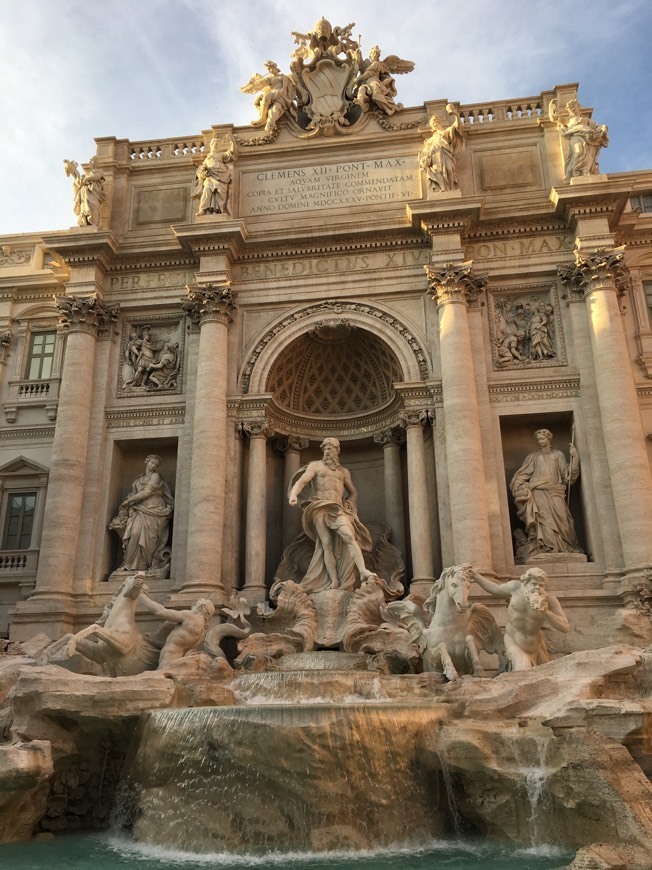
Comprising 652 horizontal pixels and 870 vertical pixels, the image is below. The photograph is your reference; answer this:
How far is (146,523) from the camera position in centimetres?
1762

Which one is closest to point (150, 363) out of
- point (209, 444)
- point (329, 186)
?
point (209, 444)

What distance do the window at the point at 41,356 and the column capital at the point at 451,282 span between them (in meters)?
10.1

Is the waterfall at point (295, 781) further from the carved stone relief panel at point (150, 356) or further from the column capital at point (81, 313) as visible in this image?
the column capital at point (81, 313)

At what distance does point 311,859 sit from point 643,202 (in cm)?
1808

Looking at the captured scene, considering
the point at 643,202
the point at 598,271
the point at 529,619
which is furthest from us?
the point at 643,202

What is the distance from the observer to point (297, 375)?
64.4 ft

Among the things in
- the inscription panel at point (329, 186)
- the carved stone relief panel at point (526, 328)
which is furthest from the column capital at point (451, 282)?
the inscription panel at point (329, 186)

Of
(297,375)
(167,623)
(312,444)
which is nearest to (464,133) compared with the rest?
(297,375)

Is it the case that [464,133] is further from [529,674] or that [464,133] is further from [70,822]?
[70,822]

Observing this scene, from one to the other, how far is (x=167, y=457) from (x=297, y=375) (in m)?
3.77

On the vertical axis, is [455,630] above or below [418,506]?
below

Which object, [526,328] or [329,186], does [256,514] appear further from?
[329,186]

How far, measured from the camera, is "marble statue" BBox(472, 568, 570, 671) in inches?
457

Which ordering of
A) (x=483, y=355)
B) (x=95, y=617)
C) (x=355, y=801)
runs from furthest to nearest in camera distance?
(x=483, y=355), (x=95, y=617), (x=355, y=801)
